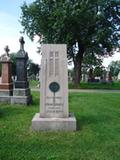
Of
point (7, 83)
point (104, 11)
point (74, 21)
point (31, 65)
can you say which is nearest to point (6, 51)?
point (7, 83)

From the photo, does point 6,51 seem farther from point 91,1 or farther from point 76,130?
point 91,1

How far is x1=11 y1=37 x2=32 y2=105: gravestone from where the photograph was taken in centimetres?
1491

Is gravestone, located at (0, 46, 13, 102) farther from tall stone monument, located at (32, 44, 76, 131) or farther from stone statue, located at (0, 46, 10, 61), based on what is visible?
tall stone monument, located at (32, 44, 76, 131)

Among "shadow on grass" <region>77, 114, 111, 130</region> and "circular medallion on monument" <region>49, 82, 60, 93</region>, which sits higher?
"circular medallion on monument" <region>49, 82, 60, 93</region>

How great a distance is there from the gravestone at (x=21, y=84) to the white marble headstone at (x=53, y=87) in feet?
19.5

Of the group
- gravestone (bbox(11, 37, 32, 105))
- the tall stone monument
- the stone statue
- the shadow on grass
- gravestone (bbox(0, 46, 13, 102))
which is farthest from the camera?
the stone statue

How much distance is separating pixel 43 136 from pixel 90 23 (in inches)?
1014

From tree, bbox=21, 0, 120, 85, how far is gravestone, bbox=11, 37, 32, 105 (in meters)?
16.0

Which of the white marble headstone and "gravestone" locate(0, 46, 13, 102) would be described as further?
"gravestone" locate(0, 46, 13, 102)

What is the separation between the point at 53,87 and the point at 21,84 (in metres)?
7.01

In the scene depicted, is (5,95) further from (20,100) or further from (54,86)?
(54,86)

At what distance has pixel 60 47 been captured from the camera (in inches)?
351

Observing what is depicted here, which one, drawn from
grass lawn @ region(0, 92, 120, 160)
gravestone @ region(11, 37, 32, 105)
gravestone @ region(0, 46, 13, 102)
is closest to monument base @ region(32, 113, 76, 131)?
grass lawn @ region(0, 92, 120, 160)

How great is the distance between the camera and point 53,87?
8789 millimetres
